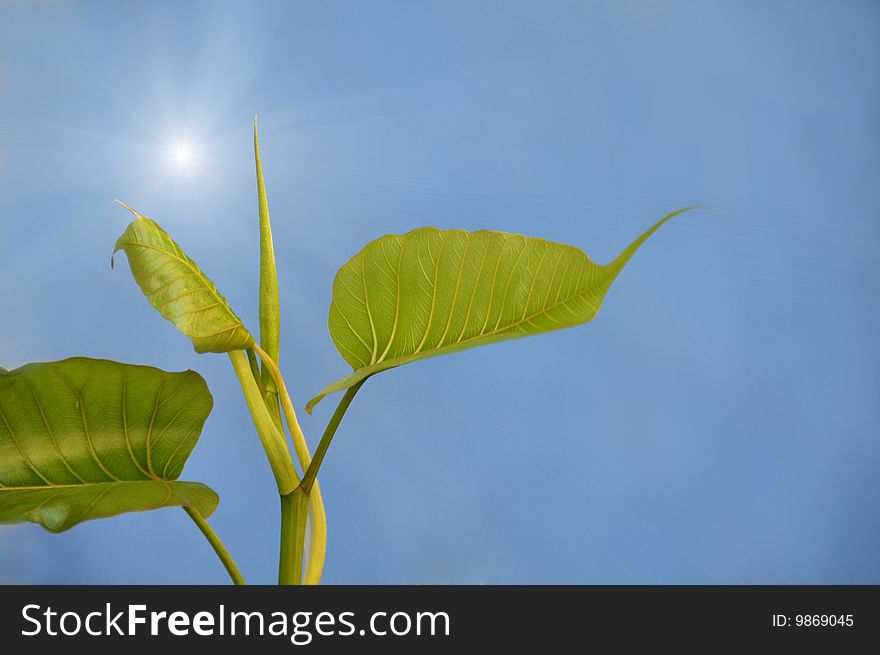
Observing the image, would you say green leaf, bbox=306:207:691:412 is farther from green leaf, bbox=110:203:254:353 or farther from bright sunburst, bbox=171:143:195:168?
bright sunburst, bbox=171:143:195:168

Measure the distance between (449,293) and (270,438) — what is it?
6.0 inches

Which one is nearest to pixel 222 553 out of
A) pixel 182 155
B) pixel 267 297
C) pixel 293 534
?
pixel 293 534

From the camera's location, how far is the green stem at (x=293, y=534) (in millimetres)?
466

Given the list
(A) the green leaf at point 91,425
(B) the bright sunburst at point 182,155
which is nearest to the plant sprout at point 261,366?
(A) the green leaf at point 91,425

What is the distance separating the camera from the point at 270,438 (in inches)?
18.5

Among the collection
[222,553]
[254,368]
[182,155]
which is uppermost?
[182,155]

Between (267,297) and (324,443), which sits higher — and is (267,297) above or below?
above

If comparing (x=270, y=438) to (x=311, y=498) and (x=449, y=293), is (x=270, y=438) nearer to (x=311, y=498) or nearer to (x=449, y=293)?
→ (x=311, y=498)

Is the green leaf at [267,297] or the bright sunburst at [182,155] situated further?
the bright sunburst at [182,155]

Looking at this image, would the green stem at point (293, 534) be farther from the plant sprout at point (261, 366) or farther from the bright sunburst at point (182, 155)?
the bright sunburst at point (182, 155)

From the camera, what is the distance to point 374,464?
2.22m

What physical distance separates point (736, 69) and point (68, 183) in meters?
2.18

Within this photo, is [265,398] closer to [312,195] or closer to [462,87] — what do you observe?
[312,195]

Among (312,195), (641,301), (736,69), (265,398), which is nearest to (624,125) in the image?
(736,69)
